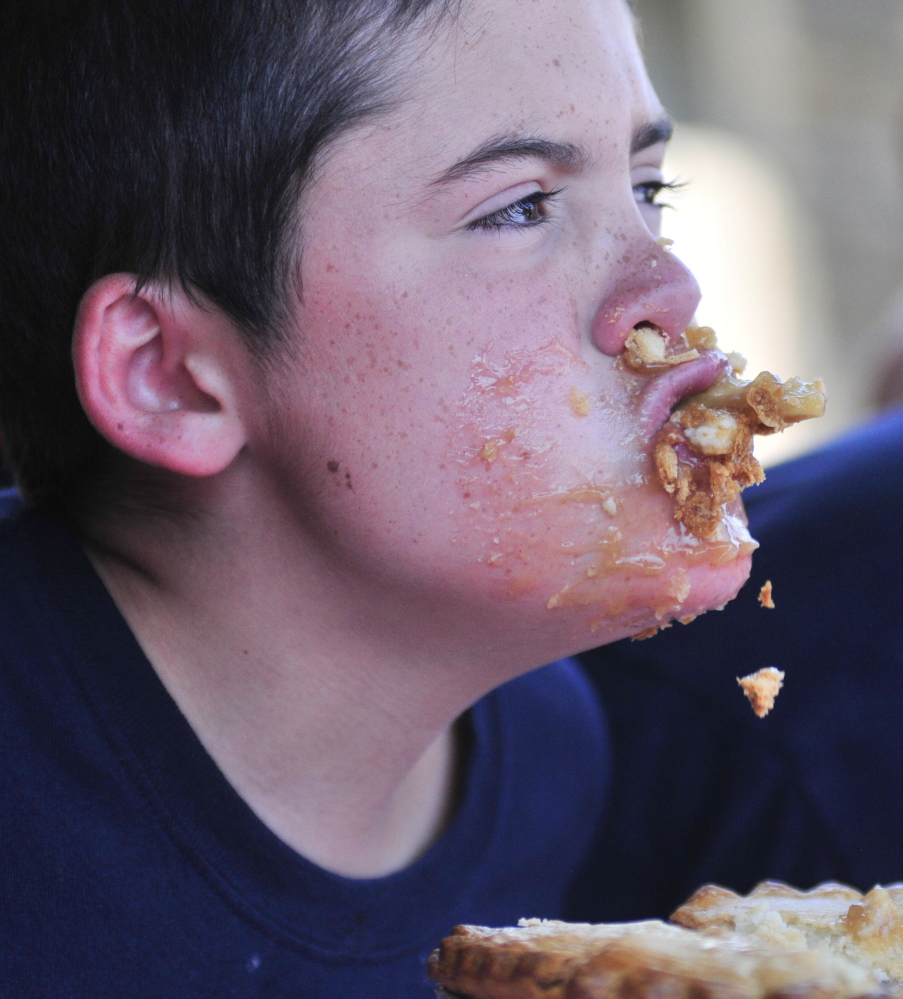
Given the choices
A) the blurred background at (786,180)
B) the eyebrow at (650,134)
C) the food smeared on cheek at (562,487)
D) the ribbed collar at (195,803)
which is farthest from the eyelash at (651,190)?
the blurred background at (786,180)

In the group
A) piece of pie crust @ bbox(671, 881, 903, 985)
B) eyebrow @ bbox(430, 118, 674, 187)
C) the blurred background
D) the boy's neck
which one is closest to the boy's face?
eyebrow @ bbox(430, 118, 674, 187)

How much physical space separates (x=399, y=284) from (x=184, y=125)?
27cm

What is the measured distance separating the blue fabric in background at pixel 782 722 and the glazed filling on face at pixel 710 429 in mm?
640

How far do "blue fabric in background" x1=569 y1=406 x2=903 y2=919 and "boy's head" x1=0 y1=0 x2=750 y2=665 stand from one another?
1.96ft

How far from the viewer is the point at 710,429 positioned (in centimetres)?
104

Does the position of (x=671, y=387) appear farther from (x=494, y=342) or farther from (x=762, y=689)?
(x=762, y=689)

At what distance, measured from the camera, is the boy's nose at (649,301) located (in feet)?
3.43

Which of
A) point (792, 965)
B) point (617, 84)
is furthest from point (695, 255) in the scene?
point (792, 965)

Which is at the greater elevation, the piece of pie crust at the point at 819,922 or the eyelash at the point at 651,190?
the eyelash at the point at 651,190

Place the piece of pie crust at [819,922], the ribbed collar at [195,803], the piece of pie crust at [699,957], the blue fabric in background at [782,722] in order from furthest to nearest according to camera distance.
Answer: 1. the blue fabric in background at [782,722]
2. the ribbed collar at [195,803]
3. the piece of pie crust at [819,922]
4. the piece of pie crust at [699,957]

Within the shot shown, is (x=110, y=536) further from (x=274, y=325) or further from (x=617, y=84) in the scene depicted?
(x=617, y=84)

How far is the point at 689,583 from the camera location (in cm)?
104

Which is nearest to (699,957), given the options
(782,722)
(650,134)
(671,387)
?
(671,387)

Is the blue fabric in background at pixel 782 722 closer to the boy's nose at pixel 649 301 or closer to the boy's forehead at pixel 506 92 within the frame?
the boy's nose at pixel 649 301
